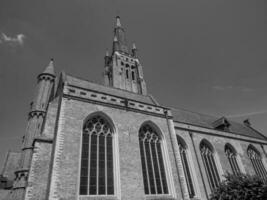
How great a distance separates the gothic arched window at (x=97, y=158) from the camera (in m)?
10.5

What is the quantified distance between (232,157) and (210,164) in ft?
15.0

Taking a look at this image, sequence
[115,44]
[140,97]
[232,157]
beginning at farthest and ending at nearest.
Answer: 1. [115,44]
2. [140,97]
3. [232,157]

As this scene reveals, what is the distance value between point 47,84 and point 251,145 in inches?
1224

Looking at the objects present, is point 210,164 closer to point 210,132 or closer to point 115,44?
point 210,132

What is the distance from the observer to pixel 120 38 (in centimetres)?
4512

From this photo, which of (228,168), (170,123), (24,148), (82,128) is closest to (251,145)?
(228,168)

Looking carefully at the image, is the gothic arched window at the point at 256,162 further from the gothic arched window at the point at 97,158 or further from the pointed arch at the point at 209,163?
the gothic arched window at the point at 97,158

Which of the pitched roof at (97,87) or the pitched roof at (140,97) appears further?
the pitched roof at (140,97)

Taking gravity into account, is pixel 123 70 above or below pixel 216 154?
above

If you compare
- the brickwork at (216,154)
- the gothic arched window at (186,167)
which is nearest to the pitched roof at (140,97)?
the brickwork at (216,154)

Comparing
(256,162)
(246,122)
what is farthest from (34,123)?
(246,122)

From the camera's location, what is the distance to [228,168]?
61.9 feet

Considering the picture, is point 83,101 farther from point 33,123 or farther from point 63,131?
point 33,123

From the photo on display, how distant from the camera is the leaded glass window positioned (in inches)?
866
